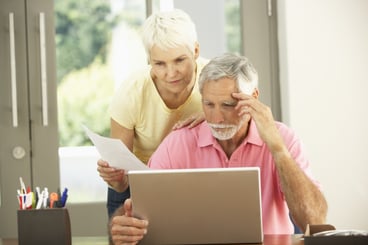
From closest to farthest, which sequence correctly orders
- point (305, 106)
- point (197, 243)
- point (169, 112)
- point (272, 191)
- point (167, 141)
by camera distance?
point (197, 243), point (272, 191), point (167, 141), point (169, 112), point (305, 106)

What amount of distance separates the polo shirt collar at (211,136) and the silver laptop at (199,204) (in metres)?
0.60

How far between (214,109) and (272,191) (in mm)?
347

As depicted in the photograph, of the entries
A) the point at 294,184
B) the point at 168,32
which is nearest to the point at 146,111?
the point at 168,32

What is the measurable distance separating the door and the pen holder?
6.23 ft

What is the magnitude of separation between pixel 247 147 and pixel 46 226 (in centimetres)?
87

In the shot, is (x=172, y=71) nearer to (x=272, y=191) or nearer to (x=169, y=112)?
(x=169, y=112)

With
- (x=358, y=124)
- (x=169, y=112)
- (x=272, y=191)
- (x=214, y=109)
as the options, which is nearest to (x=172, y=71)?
(x=169, y=112)

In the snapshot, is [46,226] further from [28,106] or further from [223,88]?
[28,106]

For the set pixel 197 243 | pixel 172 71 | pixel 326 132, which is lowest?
pixel 197 243

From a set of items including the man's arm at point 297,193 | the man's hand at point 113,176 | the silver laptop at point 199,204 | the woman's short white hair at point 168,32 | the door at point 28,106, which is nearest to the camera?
the silver laptop at point 199,204

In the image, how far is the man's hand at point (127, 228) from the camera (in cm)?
238

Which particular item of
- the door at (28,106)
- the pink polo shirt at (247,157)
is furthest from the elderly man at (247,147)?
the door at (28,106)

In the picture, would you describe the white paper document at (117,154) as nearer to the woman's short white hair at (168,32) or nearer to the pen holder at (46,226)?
the pen holder at (46,226)

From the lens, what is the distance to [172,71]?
324 centimetres
